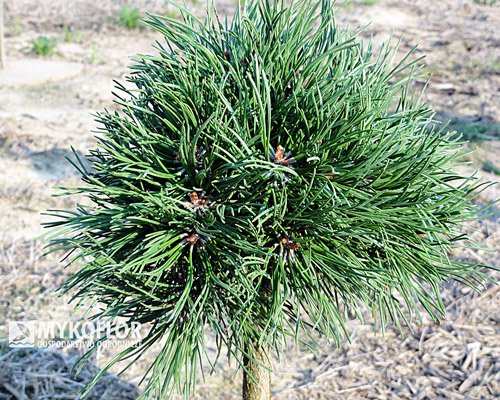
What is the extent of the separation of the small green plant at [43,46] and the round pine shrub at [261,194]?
6169mm

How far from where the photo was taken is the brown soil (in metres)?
2.37

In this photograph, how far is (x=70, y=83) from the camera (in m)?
6.04

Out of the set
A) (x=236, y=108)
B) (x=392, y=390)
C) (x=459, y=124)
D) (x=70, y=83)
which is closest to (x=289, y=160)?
(x=236, y=108)

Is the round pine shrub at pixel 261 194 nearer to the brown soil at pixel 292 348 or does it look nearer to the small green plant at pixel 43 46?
the brown soil at pixel 292 348

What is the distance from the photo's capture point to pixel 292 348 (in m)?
2.71

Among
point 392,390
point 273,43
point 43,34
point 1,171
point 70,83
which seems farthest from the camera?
point 43,34

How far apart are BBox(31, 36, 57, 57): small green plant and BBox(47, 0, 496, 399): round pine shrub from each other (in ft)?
20.2

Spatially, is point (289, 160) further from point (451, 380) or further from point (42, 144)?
point (42, 144)

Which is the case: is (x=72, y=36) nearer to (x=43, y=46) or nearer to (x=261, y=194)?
(x=43, y=46)

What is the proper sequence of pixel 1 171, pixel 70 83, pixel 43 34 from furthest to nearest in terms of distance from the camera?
1. pixel 43 34
2. pixel 70 83
3. pixel 1 171

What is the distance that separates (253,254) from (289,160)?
0.23 metres

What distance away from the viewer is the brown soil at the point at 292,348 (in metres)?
2.37

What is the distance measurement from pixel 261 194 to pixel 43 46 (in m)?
6.50

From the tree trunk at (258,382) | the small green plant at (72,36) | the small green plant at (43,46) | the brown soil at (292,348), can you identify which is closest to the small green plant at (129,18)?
the brown soil at (292,348)
